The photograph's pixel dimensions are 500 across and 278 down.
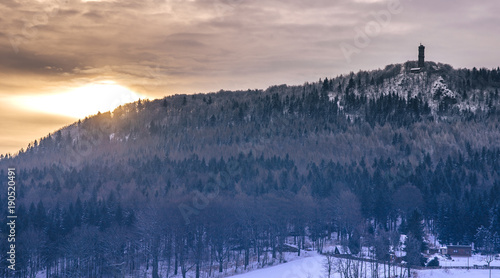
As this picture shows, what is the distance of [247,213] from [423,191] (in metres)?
40.5

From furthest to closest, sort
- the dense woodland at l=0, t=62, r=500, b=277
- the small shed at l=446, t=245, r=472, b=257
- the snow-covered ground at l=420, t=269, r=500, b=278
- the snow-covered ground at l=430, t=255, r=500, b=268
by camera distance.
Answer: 1. the small shed at l=446, t=245, r=472, b=257
2. the dense woodland at l=0, t=62, r=500, b=277
3. the snow-covered ground at l=430, t=255, r=500, b=268
4. the snow-covered ground at l=420, t=269, r=500, b=278

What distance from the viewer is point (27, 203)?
5866 inches

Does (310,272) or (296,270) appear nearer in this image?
(310,272)

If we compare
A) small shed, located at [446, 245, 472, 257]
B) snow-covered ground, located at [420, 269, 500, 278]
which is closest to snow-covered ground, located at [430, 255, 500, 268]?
small shed, located at [446, 245, 472, 257]

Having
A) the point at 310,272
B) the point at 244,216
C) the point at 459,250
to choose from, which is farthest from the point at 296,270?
the point at 459,250

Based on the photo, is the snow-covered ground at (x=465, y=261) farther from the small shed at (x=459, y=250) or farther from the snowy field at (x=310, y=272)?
the snowy field at (x=310, y=272)

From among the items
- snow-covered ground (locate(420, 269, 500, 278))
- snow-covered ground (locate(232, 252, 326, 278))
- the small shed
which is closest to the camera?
snow-covered ground (locate(420, 269, 500, 278))

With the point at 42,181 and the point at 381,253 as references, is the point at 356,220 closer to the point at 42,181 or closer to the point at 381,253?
the point at 381,253

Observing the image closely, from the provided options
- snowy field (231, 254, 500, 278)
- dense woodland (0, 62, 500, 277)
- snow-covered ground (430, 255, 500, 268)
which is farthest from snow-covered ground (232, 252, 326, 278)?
snow-covered ground (430, 255, 500, 268)

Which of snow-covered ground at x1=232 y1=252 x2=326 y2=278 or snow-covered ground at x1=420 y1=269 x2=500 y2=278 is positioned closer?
snow-covered ground at x1=420 y1=269 x2=500 y2=278

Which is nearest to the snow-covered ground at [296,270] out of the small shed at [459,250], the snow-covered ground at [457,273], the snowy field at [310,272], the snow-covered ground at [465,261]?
the snowy field at [310,272]

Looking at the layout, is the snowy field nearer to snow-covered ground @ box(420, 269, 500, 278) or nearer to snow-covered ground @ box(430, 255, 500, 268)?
snow-covered ground @ box(420, 269, 500, 278)

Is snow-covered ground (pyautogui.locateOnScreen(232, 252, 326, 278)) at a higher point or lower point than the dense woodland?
lower

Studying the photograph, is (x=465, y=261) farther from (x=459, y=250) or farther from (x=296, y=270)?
(x=296, y=270)
